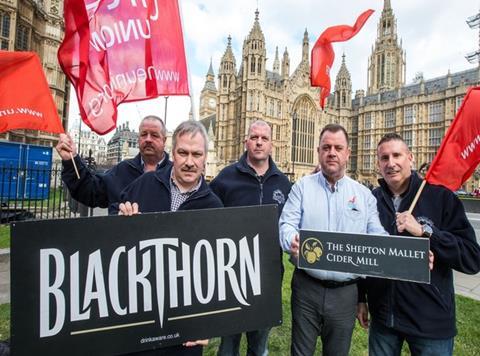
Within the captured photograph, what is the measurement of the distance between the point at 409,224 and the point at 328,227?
1.90 ft

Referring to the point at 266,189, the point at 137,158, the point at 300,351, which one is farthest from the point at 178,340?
the point at 137,158

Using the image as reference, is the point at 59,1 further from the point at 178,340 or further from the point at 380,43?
the point at 380,43

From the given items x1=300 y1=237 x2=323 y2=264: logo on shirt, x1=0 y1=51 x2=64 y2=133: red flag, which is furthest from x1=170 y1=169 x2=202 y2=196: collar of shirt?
x1=0 y1=51 x2=64 y2=133: red flag

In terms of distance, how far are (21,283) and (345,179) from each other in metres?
2.40

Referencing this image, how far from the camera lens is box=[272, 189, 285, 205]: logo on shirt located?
3.06 metres

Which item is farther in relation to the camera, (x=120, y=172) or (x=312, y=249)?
(x=120, y=172)

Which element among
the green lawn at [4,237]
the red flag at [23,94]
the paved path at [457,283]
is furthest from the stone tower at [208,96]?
the red flag at [23,94]

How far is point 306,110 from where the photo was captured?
54.0m

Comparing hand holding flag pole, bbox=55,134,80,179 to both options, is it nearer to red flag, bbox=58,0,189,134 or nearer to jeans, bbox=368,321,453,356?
red flag, bbox=58,0,189,134

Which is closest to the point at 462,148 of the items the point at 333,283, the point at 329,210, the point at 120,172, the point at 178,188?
the point at 329,210

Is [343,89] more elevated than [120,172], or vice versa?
[343,89]

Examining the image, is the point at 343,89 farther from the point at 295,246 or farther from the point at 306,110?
the point at 295,246

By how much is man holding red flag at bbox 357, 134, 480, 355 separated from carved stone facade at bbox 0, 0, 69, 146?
88.1ft

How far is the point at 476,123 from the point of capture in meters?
2.52
